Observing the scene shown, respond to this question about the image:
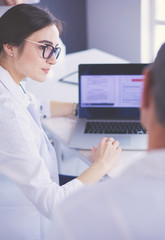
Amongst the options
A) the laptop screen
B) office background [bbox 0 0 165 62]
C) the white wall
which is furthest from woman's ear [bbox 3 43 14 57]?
the white wall

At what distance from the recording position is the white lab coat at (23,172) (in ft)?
3.69

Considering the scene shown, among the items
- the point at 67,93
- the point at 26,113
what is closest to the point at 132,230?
the point at 26,113

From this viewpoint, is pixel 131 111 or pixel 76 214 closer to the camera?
pixel 76 214

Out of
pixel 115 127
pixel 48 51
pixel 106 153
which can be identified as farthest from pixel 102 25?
pixel 106 153

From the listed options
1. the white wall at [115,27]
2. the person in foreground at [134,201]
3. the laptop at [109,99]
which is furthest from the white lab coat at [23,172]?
the white wall at [115,27]

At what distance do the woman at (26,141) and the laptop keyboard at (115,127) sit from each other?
0.58 ft

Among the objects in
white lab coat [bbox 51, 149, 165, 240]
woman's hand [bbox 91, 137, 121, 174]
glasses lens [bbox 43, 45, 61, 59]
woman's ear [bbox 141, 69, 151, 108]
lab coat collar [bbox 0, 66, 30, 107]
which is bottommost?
woman's hand [bbox 91, 137, 121, 174]

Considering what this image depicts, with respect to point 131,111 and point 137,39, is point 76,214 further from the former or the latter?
point 137,39

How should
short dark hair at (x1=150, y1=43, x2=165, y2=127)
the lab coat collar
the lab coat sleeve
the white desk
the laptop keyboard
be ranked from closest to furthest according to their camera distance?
short dark hair at (x1=150, y1=43, x2=165, y2=127) < the lab coat sleeve < the lab coat collar < the white desk < the laptop keyboard

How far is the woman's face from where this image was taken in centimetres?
135

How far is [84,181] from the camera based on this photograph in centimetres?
126

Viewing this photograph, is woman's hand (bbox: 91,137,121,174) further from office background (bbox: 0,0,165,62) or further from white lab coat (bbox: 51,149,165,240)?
office background (bbox: 0,0,165,62)

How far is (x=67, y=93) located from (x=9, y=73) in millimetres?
839

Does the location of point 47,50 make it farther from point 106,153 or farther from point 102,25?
point 102,25
